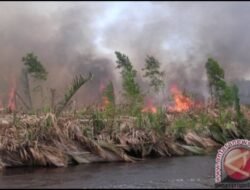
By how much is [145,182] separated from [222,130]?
4079cm

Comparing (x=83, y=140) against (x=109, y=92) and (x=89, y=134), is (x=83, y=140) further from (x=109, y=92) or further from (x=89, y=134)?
(x=109, y=92)

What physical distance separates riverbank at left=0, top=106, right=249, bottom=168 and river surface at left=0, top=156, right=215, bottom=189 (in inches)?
89.5

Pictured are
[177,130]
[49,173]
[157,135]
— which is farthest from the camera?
[177,130]

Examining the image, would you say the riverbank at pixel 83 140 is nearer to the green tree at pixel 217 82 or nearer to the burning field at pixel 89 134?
the burning field at pixel 89 134

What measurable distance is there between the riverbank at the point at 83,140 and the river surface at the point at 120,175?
2274 millimetres

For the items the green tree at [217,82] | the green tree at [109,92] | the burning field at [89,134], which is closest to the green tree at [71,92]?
the burning field at [89,134]

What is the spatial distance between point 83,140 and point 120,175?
11.7 meters

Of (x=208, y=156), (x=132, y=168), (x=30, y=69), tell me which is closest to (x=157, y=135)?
(x=208, y=156)

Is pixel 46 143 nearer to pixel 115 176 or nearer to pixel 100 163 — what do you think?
pixel 100 163

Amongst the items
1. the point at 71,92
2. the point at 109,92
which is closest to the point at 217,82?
the point at 109,92

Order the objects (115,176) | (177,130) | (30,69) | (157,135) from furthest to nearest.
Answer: (30,69) → (177,130) → (157,135) → (115,176)

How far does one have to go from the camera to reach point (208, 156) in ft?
199

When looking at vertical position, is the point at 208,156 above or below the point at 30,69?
below

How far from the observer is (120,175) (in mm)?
44094
